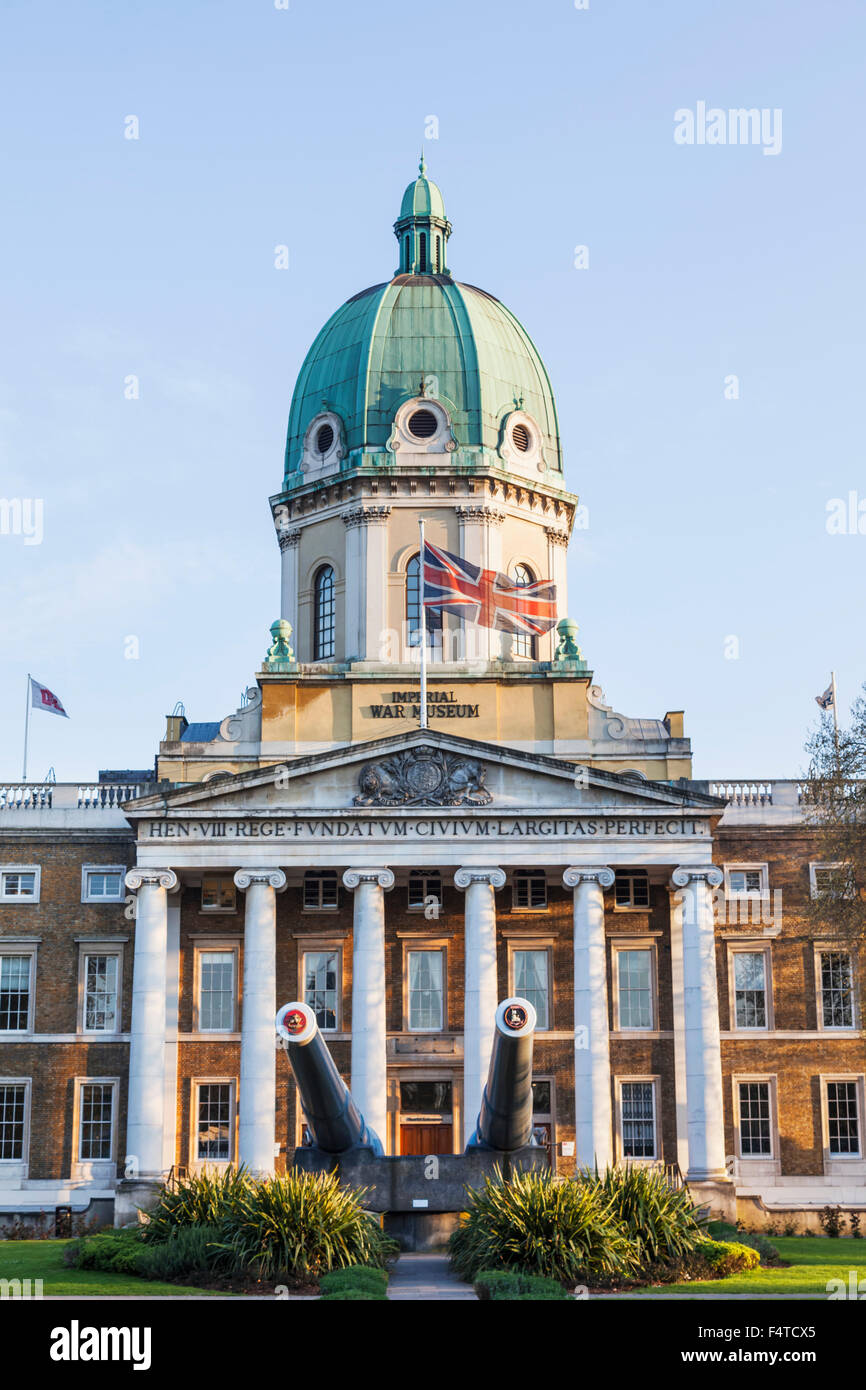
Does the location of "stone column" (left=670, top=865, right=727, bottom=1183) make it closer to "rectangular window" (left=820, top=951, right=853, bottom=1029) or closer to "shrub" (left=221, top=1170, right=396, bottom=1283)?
"rectangular window" (left=820, top=951, right=853, bottom=1029)


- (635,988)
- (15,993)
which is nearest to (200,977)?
(15,993)

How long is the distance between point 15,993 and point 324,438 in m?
20.2

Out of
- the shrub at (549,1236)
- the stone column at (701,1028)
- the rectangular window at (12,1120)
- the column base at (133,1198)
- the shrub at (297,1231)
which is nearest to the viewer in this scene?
the shrub at (549,1236)

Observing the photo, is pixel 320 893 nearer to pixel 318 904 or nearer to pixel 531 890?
pixel 318 904

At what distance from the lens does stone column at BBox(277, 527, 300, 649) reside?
2309 inches

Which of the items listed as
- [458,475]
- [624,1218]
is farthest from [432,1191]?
[458,475]

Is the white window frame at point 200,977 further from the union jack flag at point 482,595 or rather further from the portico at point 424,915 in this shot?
the union jack flag at point 482,595

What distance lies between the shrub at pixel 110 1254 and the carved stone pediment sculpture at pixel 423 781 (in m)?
16.8

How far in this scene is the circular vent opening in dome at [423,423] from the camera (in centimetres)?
5812

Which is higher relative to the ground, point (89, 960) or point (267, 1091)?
point (89, 960)

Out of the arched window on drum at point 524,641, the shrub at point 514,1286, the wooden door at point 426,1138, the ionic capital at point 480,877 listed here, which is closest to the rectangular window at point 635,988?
the ionic capital at point 480,877

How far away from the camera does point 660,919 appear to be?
2025 inches
